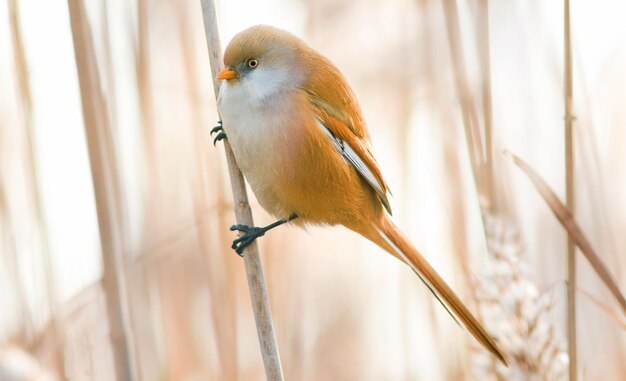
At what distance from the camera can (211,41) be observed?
5.90 ft

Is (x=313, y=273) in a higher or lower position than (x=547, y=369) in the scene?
higher

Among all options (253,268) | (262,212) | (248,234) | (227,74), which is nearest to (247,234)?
(248,234)

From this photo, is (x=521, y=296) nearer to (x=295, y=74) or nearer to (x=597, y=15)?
(x=295, y=74)

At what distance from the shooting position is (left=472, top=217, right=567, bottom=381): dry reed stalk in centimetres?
145

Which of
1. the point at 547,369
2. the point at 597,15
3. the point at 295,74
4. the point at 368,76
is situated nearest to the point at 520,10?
the point at 597,15

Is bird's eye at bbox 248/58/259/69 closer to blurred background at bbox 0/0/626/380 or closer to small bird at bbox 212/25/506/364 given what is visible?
small bird at bbox 212/25/506/364

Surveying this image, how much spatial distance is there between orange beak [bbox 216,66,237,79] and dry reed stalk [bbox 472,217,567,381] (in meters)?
0.77

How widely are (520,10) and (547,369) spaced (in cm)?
137

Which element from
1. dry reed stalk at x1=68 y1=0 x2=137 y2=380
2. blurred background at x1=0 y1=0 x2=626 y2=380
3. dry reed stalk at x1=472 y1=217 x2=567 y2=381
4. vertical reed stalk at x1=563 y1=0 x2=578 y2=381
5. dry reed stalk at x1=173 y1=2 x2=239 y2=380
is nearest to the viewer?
dry reed stalk at x1=472 y1=217 x2=567 y2=381

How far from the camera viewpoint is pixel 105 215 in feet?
6.07

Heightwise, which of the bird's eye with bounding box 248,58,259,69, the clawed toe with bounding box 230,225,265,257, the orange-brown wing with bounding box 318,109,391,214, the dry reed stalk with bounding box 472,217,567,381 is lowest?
the dry reed stalk with bounding box 472,217,567,381

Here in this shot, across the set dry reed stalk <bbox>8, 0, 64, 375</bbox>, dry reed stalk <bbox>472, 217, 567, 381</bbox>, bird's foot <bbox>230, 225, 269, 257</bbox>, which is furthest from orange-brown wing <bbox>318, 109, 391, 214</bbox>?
dry reed stalk <bbox>8, 0, 64, 375</bbox>

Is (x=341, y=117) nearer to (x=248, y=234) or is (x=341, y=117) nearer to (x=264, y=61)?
(x=264, y=61)

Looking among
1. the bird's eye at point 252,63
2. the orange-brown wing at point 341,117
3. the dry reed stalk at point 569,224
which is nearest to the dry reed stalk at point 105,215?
the bird's eye at point 252,63
